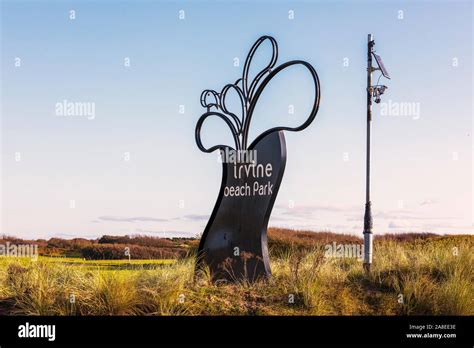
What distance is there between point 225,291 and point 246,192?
207 centimetres

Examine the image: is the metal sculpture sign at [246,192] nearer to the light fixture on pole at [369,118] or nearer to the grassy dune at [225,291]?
the grassy dune at [225,291]

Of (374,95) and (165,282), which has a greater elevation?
(374,95)

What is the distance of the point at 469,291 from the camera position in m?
10.5

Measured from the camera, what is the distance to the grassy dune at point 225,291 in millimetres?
9172

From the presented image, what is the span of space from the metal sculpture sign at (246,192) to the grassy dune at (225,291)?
→ 46 cm

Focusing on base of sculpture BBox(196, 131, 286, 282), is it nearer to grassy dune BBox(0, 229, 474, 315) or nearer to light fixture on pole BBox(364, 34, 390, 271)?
grassy dune BBox(0, 229, 474, 315)

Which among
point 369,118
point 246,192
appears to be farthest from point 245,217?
point 369,118

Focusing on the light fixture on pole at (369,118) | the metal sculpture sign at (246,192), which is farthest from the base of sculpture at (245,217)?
the light fixture on pole at (369,118)

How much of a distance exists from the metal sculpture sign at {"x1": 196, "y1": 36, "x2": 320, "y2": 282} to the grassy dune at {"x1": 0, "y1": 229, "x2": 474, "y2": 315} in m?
0.46

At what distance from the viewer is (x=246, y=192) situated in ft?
36.8

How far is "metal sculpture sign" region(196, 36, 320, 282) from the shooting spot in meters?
10.5
